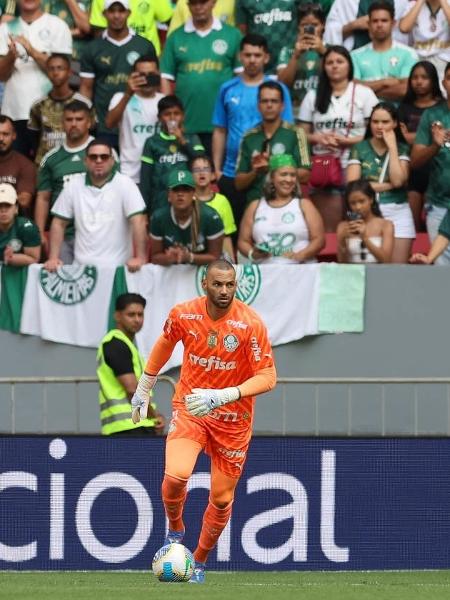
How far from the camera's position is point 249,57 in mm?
14383

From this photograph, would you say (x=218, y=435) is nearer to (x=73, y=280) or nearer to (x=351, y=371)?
(x=351, y=371)

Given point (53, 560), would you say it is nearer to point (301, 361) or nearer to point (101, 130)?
point (301, 361)

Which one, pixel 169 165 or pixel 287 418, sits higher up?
pixel 169 165

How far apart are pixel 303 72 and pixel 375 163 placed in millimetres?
1867

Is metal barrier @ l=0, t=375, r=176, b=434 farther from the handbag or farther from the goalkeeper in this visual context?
the handbag

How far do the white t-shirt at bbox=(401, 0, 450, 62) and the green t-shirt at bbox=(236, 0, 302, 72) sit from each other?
134 cm

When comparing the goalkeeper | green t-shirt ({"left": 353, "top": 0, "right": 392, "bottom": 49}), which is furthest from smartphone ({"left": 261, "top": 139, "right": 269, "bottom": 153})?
the goalkeeper

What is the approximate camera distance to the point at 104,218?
1336cm

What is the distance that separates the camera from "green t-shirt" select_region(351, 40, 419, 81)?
48.3 ft

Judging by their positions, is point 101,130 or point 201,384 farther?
point 101,130

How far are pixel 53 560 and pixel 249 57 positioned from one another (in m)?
6.16

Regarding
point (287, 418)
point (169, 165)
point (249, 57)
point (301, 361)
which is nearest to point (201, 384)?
point (287, 418)

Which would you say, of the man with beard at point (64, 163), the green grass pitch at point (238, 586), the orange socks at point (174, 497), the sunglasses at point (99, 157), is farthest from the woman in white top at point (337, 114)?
the orange socks at point (174, 497)

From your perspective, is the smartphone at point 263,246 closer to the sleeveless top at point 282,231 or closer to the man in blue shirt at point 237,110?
the sleeveless top at point 282,231
